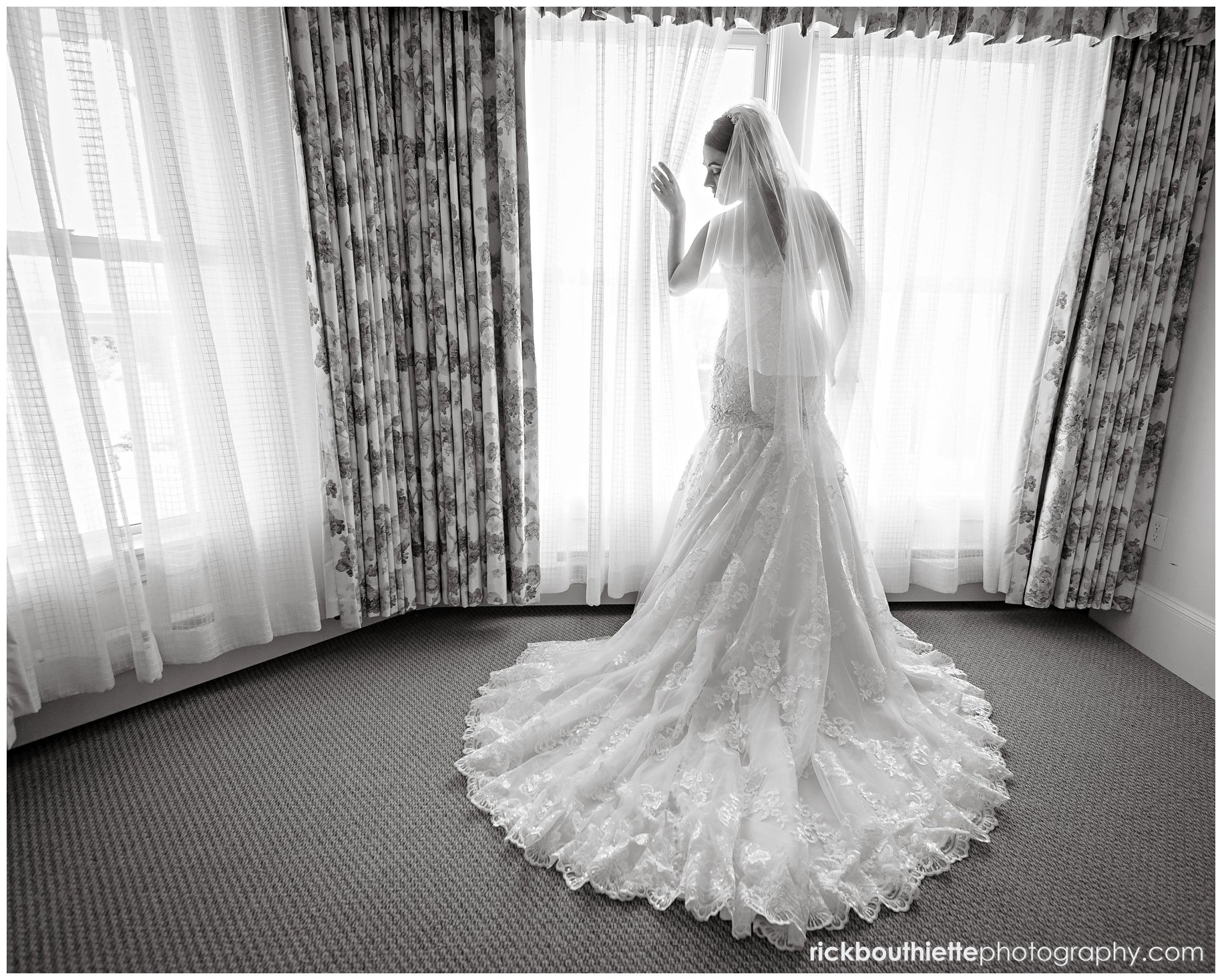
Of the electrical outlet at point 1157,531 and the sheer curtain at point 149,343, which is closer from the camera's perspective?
the sheer curtain at point 149,343

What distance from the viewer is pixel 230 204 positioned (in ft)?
6.33

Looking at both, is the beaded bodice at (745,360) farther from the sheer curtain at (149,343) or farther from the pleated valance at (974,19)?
the sheer curtain at (149,343)

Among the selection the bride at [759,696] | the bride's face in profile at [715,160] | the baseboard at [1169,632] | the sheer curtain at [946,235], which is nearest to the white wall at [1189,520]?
the baseboard at [1169,632]

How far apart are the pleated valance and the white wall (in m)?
0.56

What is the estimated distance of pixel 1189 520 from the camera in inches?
93.0

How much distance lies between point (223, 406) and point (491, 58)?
4.55 ft

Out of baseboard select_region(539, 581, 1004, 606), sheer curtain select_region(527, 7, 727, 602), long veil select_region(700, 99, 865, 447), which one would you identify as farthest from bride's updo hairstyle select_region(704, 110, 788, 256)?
baseboard select_region(539, 581, 1004, 606)

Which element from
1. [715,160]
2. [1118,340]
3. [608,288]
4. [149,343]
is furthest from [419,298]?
[1118,340]

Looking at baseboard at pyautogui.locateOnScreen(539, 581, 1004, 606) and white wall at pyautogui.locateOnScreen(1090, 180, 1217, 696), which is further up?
white wall at pyautogui.locateOnScreen(1090, 180, 1217, 696)

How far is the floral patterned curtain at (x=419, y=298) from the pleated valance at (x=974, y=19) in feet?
1.49

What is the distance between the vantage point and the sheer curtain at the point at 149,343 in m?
1.65

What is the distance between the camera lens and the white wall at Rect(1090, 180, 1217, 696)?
7.47 feet

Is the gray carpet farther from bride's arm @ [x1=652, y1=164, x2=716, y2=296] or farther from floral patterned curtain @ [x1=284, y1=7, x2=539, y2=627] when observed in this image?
bride's arm @ [x1=652, y1=164, x2=716, y2=296]

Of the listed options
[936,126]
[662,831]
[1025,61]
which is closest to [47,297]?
[662,831]
